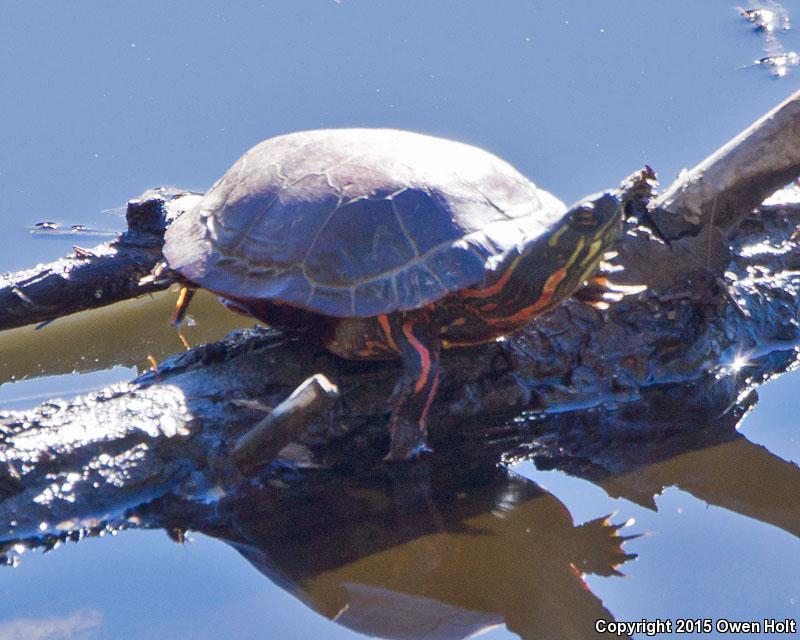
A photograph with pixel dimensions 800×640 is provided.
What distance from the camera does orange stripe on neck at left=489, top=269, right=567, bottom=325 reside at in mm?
3625

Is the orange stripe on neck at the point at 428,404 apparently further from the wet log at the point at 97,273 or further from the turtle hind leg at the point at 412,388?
the wet log at the point at 97,273

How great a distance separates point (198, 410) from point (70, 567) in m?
0.64

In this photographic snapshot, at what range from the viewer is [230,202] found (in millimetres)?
4062

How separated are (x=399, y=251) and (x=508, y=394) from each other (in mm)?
752

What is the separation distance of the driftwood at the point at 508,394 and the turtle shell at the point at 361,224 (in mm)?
342

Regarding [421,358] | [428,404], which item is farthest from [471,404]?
[421,358]

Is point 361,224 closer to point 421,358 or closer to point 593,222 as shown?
point 421,358

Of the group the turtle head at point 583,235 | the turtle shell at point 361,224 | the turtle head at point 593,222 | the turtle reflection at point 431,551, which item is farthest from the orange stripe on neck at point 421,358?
the turtle head at point 593,222

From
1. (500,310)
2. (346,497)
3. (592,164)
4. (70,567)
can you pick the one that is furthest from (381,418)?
(592,164)

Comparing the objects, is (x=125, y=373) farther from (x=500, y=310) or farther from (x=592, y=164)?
(x=592, y=164)

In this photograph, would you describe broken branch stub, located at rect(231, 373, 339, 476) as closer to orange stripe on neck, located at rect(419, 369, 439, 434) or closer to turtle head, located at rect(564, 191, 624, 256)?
orange stripe on neck, located at rect(419, 369, 439, 434)

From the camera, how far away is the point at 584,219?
11.4 ft

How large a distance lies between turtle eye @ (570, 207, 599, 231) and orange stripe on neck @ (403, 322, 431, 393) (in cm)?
64

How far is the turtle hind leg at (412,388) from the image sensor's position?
3703 mm
